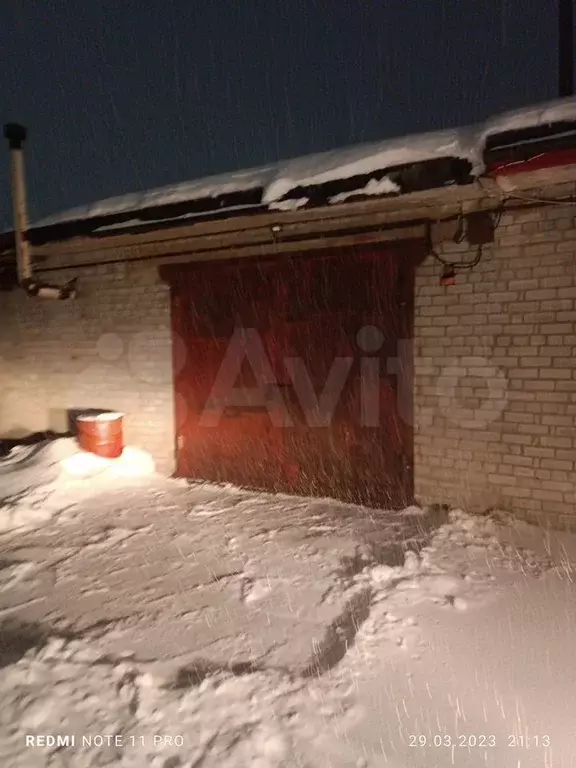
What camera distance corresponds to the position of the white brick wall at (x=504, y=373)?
13.0 ft

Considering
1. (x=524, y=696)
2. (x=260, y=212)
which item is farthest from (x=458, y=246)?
(x=524, y=696)

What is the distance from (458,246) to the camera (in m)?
4.33

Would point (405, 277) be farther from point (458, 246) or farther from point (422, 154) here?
point (422, 154)

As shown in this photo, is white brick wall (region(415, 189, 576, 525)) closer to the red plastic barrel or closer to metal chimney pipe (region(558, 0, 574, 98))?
the red plastic barrel

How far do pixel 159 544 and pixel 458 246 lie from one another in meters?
3.62

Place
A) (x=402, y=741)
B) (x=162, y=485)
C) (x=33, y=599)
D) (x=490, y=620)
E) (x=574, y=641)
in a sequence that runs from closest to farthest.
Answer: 1. (x=402, y=741)
2. (x=574, y=641)
3. (x=490, y=620)
4. (x=33, y=599)
5. (x=162, y=485)

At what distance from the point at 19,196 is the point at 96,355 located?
2.48 m

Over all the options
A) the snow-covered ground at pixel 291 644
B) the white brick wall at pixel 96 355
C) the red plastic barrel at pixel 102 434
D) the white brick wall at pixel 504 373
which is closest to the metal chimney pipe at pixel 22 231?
the white brick wall at pixel 96 355

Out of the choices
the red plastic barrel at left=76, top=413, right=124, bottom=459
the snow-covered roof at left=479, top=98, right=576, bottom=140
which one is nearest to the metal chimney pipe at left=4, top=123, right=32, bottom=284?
the red plastic barrel at left=76, top=413, right=124, bottom=459

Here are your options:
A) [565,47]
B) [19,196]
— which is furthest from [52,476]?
[565,47]

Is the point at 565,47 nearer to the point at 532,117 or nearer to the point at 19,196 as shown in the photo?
the point at 532,117

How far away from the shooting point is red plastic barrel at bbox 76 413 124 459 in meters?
5.82

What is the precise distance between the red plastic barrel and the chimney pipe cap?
13.7 feet

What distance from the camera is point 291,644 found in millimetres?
2709
